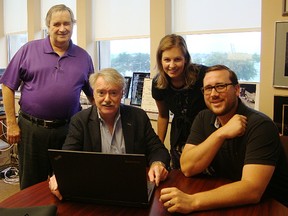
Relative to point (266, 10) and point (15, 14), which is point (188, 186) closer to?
point (266, 10)

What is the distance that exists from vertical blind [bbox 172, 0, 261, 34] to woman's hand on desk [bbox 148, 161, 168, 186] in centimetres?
170

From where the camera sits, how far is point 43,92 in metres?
2.26

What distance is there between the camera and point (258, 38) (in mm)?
2754

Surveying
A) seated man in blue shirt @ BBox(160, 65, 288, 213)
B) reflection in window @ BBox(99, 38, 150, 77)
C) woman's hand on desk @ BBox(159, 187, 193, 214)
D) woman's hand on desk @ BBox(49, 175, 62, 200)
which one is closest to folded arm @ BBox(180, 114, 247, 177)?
seated man in blue shirt @ BBox(160, 65, 288, 213)

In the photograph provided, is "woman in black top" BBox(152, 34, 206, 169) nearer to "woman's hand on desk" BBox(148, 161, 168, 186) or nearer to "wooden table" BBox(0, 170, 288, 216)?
"woman's hand on desk" BBox(148, 161, 168, 186)

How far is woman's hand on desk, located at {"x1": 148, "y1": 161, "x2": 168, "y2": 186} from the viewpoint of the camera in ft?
4.95

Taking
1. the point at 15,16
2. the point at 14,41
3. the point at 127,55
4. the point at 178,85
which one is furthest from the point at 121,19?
the point at 14,41

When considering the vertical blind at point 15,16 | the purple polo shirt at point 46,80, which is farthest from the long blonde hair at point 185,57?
the vertical blind at point 15,16

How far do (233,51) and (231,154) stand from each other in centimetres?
162

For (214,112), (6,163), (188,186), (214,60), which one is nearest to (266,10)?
(214,60)

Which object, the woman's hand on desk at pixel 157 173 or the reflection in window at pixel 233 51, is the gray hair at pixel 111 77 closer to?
the woman's hand on desk at pixel 157 173

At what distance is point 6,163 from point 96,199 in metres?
3.62

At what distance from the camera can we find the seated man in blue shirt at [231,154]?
124 centimetres

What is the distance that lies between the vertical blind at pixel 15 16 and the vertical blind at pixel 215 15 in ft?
8.72
